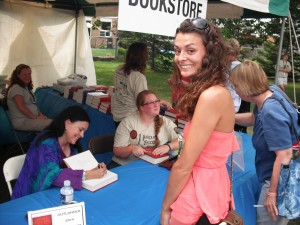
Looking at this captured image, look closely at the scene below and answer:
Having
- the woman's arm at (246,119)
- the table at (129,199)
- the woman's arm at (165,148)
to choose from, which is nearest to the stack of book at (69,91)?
the woman's arm at (165,148)

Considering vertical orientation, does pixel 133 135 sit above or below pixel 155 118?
below

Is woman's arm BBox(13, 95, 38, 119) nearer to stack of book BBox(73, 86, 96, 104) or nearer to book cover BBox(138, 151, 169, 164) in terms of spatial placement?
stack of book BBox(73, 86, 96, 104)

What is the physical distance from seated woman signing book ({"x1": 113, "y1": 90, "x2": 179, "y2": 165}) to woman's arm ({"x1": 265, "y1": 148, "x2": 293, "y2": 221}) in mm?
892

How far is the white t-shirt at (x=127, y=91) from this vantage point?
9.61 ft

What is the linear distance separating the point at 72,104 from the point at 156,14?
2434mm

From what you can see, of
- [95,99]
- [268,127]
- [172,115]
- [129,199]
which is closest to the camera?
[268,127]

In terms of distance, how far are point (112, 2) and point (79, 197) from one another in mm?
4371

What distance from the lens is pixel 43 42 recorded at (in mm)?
5578

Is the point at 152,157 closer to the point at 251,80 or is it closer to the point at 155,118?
the point at 155,118

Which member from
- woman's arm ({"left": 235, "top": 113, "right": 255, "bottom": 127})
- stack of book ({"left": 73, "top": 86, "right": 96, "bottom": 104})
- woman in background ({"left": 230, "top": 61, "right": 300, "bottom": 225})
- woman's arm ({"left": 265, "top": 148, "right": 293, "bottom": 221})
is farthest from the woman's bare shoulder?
stack of book ({"left": 73, "top": 86, "right": 96, "bottom": 104})

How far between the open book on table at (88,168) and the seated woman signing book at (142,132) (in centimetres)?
50

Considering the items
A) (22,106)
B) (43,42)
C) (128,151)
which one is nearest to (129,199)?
(128,151)

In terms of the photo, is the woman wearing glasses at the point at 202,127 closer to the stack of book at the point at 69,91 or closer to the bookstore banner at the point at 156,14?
the bookstore banner at the point at 156,14

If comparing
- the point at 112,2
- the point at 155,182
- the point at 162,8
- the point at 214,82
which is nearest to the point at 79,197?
the point at 155,182
